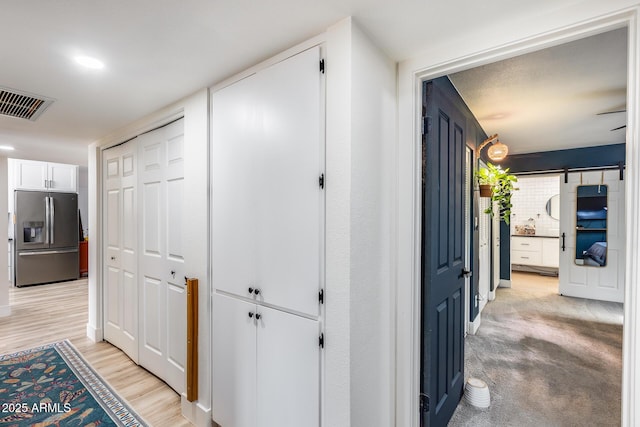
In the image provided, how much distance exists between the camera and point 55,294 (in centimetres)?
498

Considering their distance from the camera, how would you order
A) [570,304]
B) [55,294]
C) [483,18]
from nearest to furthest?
[483,18], [570,304], [55,294]

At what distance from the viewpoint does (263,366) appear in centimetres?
155

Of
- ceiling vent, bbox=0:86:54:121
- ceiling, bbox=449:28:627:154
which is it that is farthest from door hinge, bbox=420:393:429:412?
ceiling vent, bbox=0:86:54:121

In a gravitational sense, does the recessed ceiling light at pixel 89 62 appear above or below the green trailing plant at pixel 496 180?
above

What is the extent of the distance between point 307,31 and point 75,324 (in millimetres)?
4541

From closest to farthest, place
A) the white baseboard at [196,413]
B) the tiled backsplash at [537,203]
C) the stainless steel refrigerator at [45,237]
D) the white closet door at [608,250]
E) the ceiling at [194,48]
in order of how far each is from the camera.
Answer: the ceiling at [194,48]
the white baseboard at [196,413]
the white closet door at [608,250]
the stainless steel refrigerator at [45,237]
the tiled backsplash at [537,203]

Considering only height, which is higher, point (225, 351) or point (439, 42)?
point (439, 42)

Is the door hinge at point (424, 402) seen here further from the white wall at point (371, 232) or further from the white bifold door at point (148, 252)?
the white bifold door at point (148, 252)

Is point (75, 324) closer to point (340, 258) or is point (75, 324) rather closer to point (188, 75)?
point (188, 75)

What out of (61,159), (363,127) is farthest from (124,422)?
(61,159)

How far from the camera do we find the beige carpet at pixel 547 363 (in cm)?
204

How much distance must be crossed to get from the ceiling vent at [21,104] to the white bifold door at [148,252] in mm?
655

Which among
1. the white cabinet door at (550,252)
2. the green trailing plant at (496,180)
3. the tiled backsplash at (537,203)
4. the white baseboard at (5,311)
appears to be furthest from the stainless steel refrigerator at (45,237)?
the white cabinet door at (550,252)

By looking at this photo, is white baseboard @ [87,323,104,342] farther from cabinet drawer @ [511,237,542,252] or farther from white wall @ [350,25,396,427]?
cabinet drawer @ [511,237,542,252]
